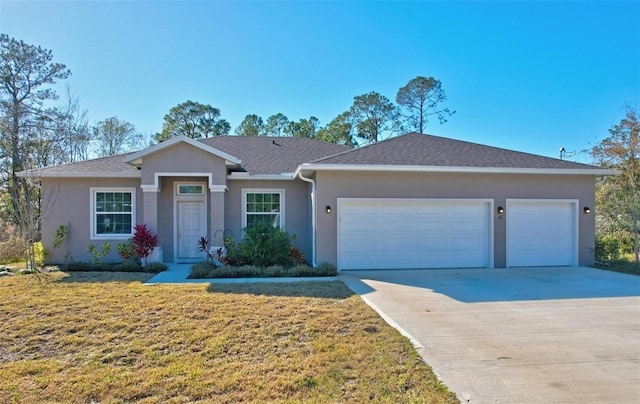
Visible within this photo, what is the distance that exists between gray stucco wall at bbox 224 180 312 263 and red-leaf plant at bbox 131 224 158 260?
2.39 meters

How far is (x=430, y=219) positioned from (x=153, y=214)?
28.2ft

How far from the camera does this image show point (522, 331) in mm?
4988

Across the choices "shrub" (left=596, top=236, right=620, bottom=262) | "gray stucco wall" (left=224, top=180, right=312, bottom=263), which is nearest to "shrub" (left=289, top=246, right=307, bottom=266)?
"gray stucco wall" (left=224, top=180, right=312, bottom=263)

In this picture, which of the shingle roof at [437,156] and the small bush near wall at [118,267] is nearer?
the small bush near wall at [118,267]

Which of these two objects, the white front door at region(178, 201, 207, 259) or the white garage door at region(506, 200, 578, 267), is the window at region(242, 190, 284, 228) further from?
the white garage door at region(506, 200, 578, 267)

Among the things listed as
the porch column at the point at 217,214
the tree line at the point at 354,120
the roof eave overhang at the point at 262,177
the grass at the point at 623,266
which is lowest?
the grass at the point at 623,266

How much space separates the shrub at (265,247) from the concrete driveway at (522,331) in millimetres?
2203

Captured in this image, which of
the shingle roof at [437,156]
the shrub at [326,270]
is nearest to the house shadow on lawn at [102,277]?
the shrub at [326,270]

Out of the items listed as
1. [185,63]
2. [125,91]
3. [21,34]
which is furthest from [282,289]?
[21,34]

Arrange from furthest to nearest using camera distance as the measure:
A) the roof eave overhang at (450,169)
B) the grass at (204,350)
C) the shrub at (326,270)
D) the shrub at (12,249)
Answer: the shrub at (12,249)
the roof eave overhang at (450,169)
the shrub at (326,270)
the grass at (204,350)

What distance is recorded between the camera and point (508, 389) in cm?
335

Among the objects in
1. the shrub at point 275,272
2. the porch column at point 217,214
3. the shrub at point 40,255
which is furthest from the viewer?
the shrub at point 40,255

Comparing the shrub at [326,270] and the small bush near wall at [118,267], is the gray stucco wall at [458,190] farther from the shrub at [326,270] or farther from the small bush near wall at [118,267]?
the small bush near wall at [118,267]

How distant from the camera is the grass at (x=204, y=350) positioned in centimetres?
334
